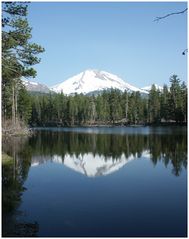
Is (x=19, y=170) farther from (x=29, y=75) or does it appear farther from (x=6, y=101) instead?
(x=6, y=101)

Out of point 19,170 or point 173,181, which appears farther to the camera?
point 19,170

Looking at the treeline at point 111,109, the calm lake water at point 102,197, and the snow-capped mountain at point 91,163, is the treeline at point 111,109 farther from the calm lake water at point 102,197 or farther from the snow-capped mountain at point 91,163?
the calm lake water at point 102,197

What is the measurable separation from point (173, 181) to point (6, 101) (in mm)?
52672

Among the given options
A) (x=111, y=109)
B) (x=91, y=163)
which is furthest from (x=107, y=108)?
(x=91, y=163)

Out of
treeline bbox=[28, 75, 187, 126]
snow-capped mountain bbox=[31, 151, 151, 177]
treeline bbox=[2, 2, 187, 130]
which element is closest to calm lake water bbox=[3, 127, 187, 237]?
snow-capped mountain bbox=[31, 151, 151, 177]

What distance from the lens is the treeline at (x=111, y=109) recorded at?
12061cm

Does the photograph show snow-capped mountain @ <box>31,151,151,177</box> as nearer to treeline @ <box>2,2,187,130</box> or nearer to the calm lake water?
the calm lake water

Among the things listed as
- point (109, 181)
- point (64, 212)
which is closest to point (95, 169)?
point (109, 181)

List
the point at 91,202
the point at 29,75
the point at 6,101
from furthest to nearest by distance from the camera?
the point at 6,101 < the point at 29,75 < the point at 91,202

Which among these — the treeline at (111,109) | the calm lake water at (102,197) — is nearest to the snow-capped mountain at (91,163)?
the calm lake water at (102,197)

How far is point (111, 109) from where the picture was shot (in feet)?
497

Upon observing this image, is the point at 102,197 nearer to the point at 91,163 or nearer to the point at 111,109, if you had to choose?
the point at 91,163

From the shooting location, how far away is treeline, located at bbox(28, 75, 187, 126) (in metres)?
121

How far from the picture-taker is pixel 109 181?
21.7 meters
